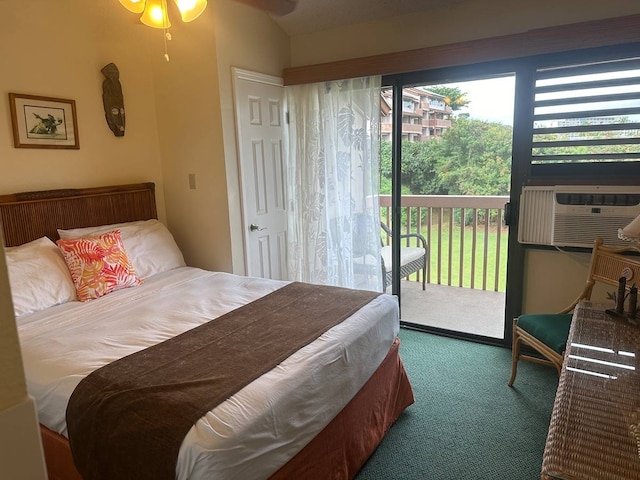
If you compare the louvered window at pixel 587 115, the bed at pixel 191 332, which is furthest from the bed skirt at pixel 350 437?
the louvered window at pixel 587 115

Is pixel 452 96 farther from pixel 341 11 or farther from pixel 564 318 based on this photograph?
pixel 564 318

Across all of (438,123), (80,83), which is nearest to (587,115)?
(438,123)

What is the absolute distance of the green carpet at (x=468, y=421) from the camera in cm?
208

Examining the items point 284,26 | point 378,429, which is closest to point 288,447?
point 378,429

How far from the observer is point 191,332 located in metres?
2.04

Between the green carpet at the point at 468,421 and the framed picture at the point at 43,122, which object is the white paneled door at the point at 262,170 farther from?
the green carpet at the point at 468,421

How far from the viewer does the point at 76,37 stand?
2.92 metres

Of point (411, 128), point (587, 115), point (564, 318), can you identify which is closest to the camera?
point (564, 318)

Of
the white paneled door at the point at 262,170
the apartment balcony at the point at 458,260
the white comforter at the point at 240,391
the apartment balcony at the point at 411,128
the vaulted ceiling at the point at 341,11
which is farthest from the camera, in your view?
the apartment balcony at the point at 458,260

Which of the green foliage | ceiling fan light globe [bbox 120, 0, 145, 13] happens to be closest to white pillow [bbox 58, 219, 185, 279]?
ceiling fan light globe [bbox 120, 0, 145, 13]

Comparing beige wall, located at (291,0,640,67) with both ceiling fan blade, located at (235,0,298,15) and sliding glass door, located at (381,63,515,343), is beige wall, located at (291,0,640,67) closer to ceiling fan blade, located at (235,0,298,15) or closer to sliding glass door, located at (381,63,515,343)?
sliding glass door, located at (381,63,515,343)

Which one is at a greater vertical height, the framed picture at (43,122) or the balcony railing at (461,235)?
the framed picture at (43,122)

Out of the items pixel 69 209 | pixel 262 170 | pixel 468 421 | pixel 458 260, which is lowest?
pixel 468 421

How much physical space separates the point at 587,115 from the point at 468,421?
202 cm
